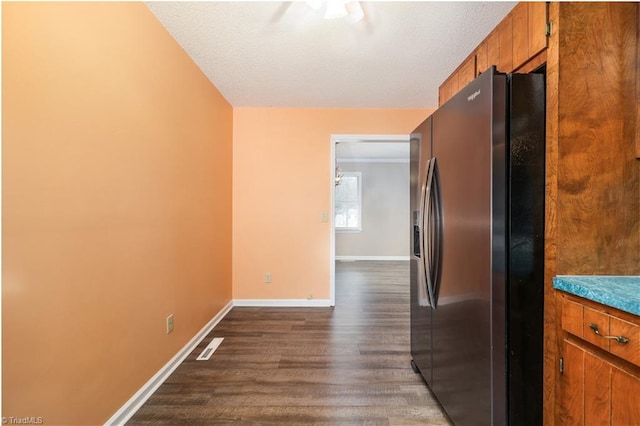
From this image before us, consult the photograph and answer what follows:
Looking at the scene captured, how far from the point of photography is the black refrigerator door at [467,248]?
3.90ft

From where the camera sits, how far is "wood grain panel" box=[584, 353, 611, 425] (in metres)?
0.99

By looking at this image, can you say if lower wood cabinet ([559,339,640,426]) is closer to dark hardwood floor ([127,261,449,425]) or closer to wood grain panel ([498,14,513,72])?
dark hardwood floor ([127,261,449,425])

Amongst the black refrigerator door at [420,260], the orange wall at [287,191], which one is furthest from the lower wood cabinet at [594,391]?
the orange wall at [287,191]

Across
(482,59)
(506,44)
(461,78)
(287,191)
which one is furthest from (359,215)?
(506,44)

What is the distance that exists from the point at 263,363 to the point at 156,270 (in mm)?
1128

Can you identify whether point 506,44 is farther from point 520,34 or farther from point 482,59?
point 482,59

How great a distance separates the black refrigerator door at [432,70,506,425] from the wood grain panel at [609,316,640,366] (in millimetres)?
375

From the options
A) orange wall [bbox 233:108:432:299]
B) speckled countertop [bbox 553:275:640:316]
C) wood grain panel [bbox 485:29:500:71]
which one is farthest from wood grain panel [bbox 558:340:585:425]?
orange wall [bbox 233:108:432:299]

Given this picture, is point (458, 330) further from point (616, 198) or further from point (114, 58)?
point (114, 58)

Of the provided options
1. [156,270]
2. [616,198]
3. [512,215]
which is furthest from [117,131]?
[616,198]

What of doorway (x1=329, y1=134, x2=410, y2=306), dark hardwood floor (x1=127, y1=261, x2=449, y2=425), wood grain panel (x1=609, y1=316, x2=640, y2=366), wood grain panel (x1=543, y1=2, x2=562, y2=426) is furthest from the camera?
doorway (x1=329, y1=134, x2=410, y2=306)

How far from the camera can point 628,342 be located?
0.91m

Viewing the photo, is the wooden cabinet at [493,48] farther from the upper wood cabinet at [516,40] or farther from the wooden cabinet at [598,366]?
the wooden cabinet at [598,366]

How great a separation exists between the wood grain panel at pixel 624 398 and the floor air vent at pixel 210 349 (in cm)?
247
